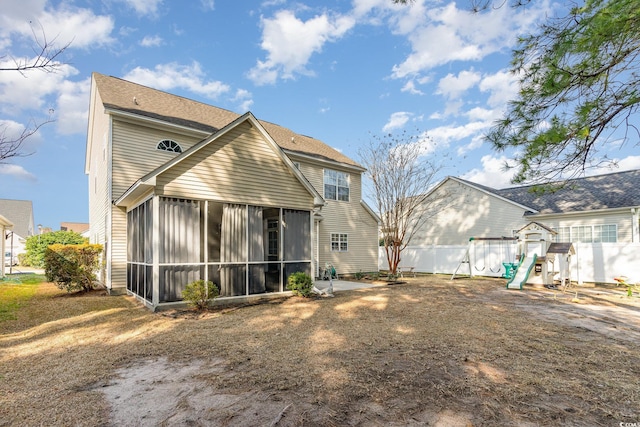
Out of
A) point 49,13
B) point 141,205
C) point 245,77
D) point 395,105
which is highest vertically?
point 245,77

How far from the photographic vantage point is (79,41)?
5039mm

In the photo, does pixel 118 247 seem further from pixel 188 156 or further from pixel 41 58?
pixel 41 58

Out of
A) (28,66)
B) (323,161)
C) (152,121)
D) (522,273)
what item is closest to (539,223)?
(522,273)

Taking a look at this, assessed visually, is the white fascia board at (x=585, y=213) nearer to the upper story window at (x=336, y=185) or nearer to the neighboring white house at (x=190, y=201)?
the upper story window at (x=336, y=185)

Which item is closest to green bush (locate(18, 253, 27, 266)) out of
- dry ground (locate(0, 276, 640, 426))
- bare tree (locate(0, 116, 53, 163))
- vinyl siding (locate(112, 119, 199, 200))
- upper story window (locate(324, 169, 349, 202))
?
vinyl siding (locate(112, 119, 199, 200))

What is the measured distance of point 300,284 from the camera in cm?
927

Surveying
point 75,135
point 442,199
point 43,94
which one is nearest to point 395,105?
point 442,199

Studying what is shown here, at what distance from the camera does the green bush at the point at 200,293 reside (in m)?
7.40

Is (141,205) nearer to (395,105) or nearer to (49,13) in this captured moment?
(49,13)

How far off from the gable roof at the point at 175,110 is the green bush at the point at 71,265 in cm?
481

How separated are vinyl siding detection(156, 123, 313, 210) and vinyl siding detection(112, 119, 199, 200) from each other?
168 inches

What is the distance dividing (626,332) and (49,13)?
36.8 feet

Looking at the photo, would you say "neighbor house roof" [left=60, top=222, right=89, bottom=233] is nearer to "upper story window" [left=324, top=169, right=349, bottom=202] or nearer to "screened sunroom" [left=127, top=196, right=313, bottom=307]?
"upper story window" [left=324, top=169, right=349, bottom=202]

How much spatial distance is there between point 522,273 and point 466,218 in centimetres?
860
